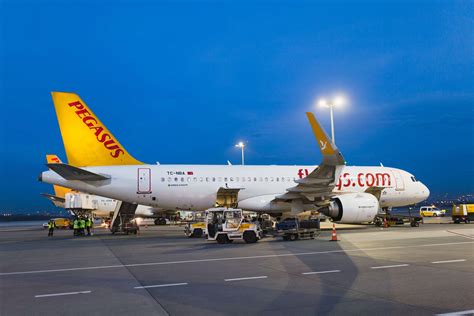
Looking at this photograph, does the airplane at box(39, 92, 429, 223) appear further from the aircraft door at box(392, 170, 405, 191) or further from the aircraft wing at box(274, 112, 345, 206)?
the aircraft door at box(392, 170, 405, 191)

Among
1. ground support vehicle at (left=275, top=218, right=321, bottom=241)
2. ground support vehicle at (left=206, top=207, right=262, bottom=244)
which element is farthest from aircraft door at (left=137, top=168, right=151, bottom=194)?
ground support vehicle at (left=275, top=218, right=321, bottom=241)

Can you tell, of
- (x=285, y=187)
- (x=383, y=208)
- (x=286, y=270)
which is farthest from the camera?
(x=383, y=208)

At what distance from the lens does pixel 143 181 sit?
950 inches

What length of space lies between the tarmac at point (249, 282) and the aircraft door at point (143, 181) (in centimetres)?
875

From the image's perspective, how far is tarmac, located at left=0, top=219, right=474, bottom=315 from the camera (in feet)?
22.8

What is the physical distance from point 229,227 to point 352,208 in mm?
7536

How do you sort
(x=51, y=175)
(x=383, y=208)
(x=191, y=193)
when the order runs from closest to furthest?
1. (x=51, y=175)
2. (x=191, y=193)
3. (x=383, y=208)

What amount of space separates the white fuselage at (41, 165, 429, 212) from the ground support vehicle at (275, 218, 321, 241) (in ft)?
15.2

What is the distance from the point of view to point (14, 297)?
27.3ft

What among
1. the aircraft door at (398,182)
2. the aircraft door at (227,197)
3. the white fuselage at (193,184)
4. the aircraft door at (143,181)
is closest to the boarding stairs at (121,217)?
the white fuselage at (193,184)

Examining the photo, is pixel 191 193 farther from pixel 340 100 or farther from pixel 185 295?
pixel 185 295

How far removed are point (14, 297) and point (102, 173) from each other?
51.8ft

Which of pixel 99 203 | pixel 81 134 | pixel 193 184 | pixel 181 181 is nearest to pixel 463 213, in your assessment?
pixel 193 184

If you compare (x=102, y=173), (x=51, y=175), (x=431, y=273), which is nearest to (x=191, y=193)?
(x=102, y=173)
